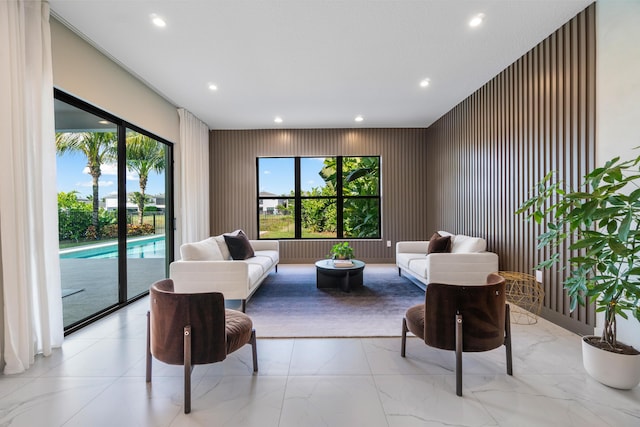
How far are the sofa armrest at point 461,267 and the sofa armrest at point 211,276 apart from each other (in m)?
2.31

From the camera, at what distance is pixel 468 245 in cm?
387

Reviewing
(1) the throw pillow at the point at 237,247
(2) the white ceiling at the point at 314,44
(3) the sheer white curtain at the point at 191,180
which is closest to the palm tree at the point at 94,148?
(2) the white ceiling at the point at 314,44

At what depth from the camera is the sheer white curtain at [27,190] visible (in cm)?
206

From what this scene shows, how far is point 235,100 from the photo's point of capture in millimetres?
4480

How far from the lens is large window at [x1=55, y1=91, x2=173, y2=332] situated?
2.91 metres

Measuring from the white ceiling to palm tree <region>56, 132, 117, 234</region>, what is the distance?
3.07 ft

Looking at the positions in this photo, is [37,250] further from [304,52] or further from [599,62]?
[599,62]

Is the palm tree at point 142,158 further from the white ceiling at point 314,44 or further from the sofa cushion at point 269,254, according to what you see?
the sofa cushion at point 269,254

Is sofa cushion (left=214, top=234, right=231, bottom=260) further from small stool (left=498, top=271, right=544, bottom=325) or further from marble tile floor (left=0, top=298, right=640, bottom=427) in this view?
small stool (left=498, top=271, right=544, bottom=325)

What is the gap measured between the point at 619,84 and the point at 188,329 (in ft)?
12.1

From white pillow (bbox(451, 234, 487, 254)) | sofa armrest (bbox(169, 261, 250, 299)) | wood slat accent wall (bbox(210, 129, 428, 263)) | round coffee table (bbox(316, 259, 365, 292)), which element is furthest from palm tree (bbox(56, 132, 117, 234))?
white pillow (bbox(451, 234, 487, 254))

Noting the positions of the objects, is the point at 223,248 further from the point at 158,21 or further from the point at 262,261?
the point at 158,21

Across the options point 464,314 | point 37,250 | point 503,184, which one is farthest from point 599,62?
point 37,250

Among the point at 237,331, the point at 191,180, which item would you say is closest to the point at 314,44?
the point at 237,331
